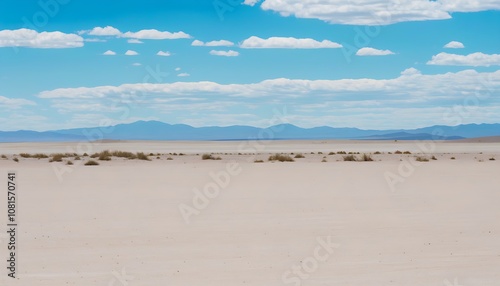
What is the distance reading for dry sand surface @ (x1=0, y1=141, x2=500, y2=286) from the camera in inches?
310

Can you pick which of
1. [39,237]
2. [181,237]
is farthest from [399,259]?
[39,237]

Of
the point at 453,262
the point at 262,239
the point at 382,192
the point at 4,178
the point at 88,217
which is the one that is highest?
the point at 4,178

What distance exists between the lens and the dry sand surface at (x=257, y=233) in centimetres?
787

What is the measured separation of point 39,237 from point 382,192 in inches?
387

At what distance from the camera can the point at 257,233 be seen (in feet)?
35.9

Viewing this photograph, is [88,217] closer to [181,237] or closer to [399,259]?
[181,237]

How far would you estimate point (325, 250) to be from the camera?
30.6 feet

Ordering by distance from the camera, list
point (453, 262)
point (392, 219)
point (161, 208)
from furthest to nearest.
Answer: point (161, 208)
point (392, 219)
point (453, 262)

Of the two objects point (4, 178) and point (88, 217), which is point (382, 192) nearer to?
point (88, 217)

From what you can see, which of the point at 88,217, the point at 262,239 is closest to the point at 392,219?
the point at 262,239

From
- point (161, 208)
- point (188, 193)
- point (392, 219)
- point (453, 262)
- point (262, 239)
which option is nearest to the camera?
point (453, 262)

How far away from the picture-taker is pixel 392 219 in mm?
12672

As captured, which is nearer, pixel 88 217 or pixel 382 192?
pixel 88 217

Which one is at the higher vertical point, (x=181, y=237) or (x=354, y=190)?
(x=354, y=190)
